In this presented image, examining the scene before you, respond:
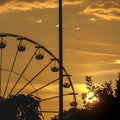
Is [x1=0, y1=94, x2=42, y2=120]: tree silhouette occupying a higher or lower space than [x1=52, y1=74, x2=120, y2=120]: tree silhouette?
higher

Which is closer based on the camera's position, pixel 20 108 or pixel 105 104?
pixel 105 104

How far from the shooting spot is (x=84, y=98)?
46.6m

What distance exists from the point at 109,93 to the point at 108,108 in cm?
151

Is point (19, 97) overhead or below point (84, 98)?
overhead

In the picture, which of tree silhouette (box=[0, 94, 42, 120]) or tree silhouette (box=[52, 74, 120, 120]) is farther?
tree silhouette (box=[0, 94, 42, 120])

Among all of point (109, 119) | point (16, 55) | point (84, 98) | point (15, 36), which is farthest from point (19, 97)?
point (109, 119)

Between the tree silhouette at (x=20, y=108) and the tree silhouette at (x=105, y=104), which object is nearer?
the tree silhouette at (x=105, y=104)

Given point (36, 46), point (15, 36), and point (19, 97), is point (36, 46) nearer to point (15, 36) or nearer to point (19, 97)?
point (15, 36)

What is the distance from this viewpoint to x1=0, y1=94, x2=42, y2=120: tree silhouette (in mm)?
101875

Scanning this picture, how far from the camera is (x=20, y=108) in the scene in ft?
348

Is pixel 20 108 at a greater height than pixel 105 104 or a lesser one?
greater

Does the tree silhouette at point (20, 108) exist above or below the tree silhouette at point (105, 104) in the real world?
above

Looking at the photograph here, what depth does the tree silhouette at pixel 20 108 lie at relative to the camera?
334 feet

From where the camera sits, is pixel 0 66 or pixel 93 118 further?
pixel 0 66
